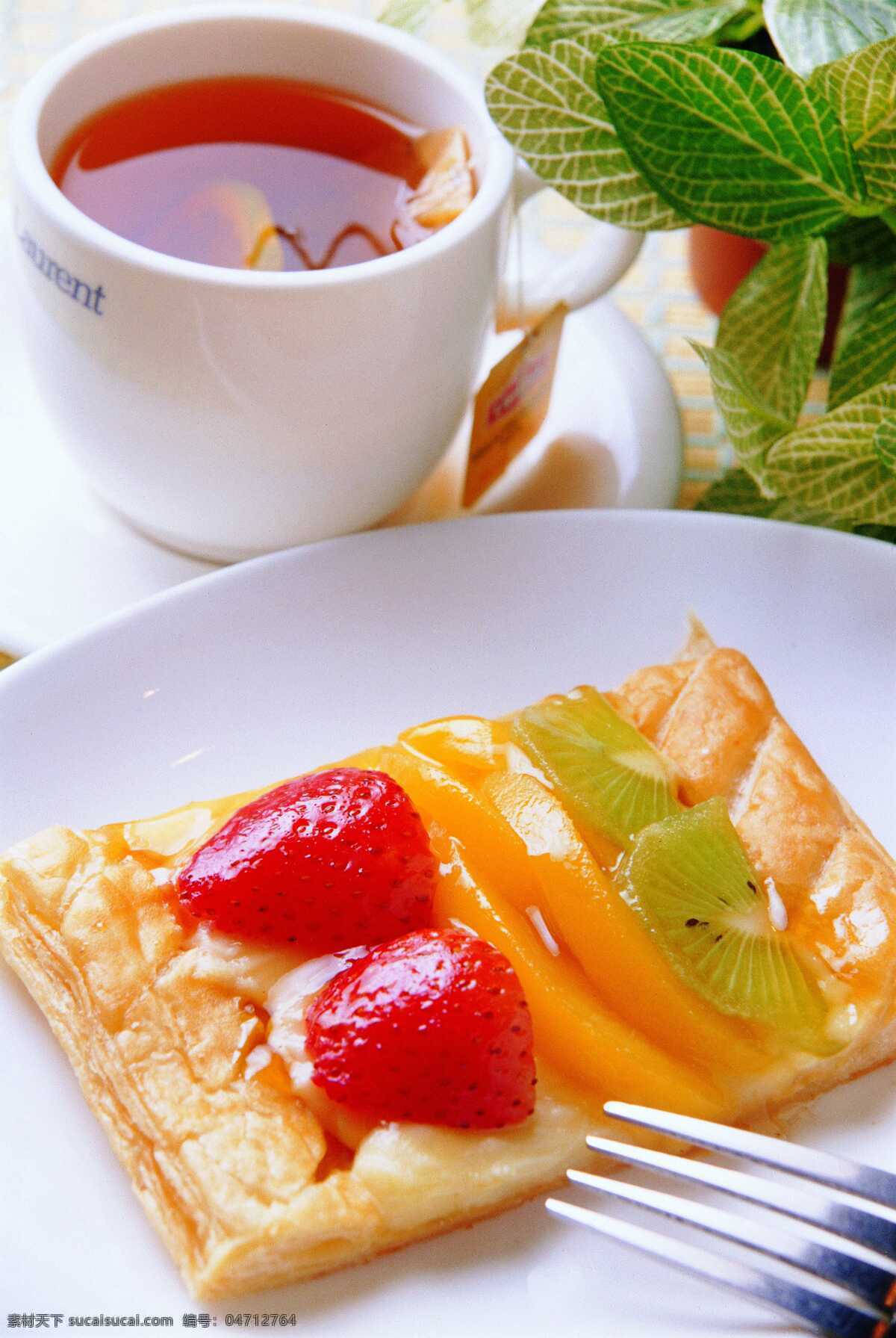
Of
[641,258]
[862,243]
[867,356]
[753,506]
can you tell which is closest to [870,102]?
[867,356]

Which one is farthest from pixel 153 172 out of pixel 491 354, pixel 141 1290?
pixel 141 1290

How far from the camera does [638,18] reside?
2430 millimetres

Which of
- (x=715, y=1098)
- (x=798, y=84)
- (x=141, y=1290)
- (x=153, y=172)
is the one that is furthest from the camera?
(x=153, y=172)

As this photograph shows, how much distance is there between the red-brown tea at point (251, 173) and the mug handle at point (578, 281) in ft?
0.94

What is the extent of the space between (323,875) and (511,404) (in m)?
1.05

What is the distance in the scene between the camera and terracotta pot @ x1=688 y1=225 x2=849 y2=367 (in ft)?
9.57

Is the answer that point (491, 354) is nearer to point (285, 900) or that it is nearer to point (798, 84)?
point (798, 84)

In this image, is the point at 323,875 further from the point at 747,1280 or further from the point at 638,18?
the point at 638,18

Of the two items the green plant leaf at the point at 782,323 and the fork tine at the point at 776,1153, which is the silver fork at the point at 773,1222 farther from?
the green plant leaf at the point at 782,323

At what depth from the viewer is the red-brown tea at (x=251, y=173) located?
2.22 m

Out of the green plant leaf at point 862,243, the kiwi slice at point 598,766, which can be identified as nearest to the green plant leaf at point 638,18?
the green plant leaf at point 862,243

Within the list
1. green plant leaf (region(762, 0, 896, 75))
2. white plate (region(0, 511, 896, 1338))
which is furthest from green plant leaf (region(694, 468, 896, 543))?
green plant leaf (region(762, 0, 896, 75))

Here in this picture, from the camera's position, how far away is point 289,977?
172 cm

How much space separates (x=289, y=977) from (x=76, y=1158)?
304 mm
